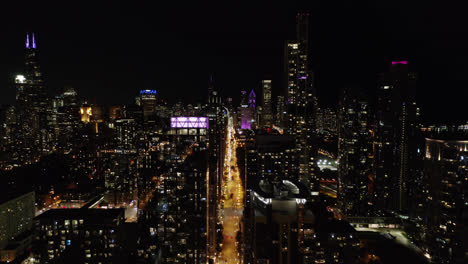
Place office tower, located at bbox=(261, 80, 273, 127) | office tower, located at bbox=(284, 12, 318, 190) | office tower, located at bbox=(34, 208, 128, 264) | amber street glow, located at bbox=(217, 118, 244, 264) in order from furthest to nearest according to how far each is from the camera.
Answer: office tower, located at bbox=(261, 80, 273, 127), office tower, located at bbox=(284, 12, 318, 190), amber street glow, located at bbox=(217, 118, 244, 264), office tower, located at bbox=(34, 208, 128, 264)

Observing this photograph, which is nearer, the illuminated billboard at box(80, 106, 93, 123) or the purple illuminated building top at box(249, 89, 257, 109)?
the illuminated billboard at box(80, 106, 93, 123)

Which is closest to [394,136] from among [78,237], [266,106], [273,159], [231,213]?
[273,159]

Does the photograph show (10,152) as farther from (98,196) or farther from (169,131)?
(169,131)

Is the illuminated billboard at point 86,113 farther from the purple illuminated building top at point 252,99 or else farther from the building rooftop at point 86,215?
the building rooftop at point 86,215

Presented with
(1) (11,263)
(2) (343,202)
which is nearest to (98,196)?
(1) (11,263)

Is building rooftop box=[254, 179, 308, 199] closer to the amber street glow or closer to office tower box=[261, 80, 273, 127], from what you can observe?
the amber street glow

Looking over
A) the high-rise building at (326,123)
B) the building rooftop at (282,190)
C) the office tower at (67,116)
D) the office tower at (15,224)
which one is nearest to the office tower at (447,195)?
the building rooftop at (282,190)

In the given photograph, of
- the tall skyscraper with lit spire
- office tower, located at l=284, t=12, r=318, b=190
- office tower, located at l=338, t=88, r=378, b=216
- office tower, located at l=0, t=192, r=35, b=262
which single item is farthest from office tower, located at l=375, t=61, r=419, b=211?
the tall skyscraper with lit spire
